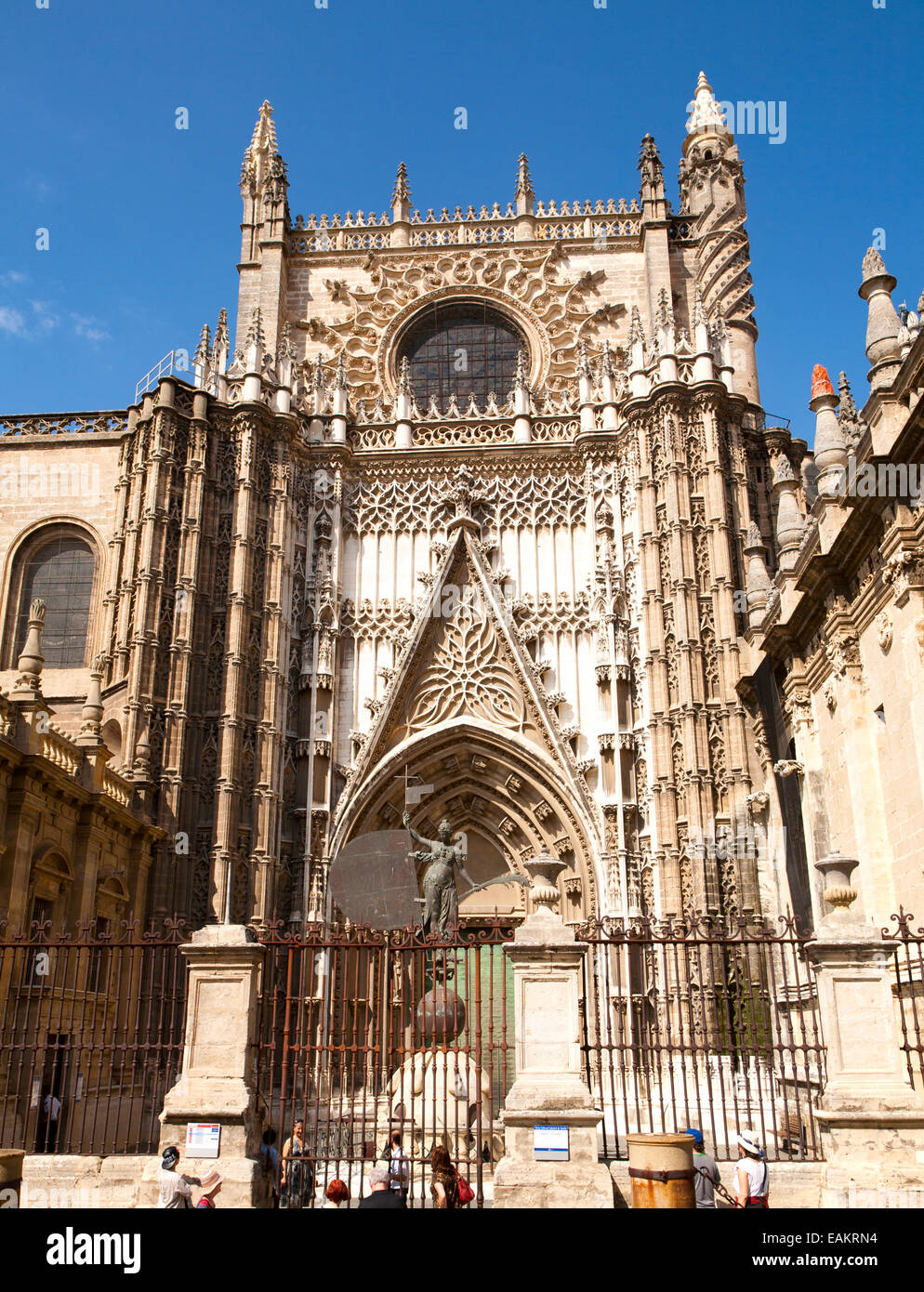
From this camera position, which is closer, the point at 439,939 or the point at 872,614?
the point at 439,939

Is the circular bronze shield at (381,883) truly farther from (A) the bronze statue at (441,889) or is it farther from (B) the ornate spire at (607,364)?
(B) the ornate spire at (607,364)

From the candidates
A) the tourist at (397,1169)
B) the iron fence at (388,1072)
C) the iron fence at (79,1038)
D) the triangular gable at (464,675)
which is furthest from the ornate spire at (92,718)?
the tourist at (397,1169)

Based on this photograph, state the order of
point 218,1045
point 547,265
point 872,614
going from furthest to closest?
point 547,265 → point 872,614 → point 218,1045

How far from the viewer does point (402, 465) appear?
2511 cm

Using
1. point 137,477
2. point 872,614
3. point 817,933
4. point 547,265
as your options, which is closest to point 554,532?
point 547,265

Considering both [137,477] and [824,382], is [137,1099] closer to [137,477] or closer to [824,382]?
[137,477]

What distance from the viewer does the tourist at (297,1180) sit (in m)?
9.60

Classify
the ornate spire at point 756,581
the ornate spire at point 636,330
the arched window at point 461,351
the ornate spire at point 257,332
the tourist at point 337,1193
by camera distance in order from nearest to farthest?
the tourist at point 337,1193, the ornate spire at point 756,581, the ornate spire at point 636,330, the ornate spire at point 257,332, the arched window at point 461,351

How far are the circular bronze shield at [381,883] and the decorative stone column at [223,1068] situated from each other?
5171 millimetres

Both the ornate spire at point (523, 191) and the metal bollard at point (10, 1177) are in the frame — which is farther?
the ornate spire at point (523, 191)

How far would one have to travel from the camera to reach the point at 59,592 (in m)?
24.3

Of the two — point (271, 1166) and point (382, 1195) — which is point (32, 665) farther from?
point (382, 1195)

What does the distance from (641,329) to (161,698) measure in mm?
13115

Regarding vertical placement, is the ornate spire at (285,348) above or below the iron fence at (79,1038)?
above
